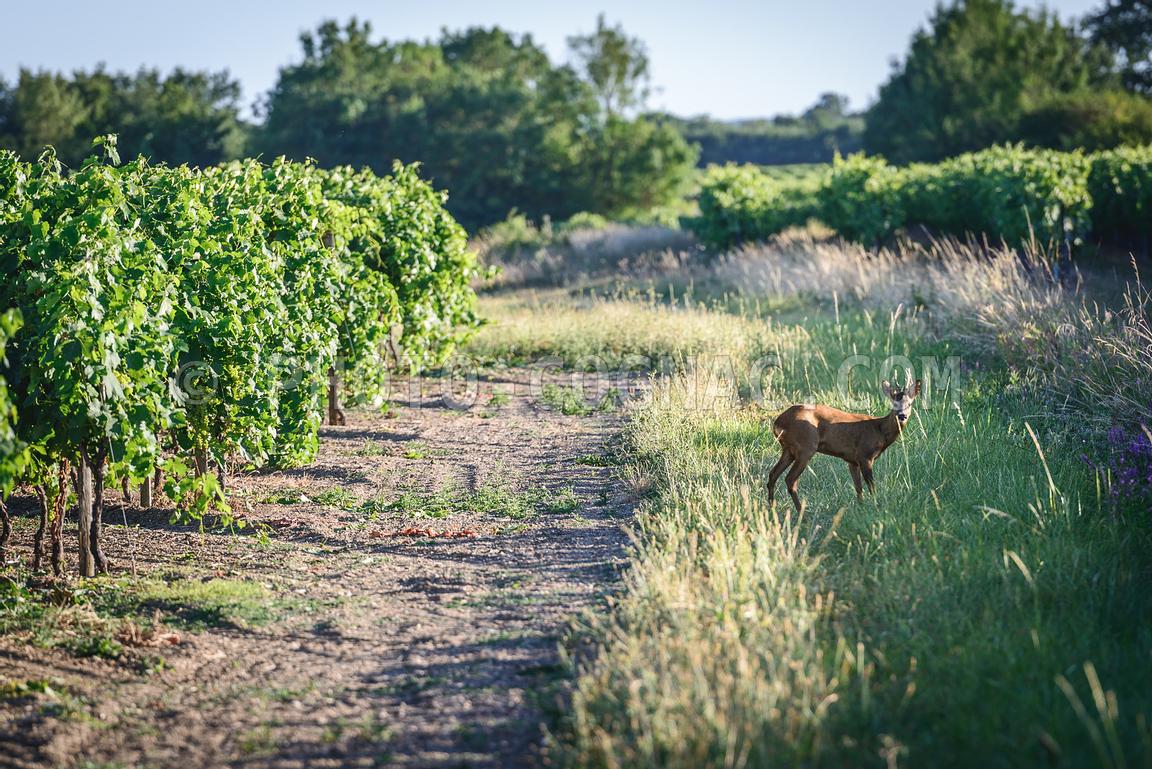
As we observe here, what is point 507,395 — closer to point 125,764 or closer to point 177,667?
point 177,667

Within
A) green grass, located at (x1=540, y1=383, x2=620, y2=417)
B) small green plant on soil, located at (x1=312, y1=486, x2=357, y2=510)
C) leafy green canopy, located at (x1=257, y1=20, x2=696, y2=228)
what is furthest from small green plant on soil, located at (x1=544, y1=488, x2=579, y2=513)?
leafy green canopy, located at (x1=257, y1=20, x2=696, y2=228)

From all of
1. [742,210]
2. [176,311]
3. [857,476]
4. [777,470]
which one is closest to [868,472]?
[857,476]

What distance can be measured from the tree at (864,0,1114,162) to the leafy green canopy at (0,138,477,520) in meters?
36.0

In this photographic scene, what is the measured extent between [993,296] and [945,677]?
7284mm

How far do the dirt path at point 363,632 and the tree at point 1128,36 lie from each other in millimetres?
48448

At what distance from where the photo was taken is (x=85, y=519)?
532 centimetres

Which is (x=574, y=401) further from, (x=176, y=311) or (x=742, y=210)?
(x=742, y=210)

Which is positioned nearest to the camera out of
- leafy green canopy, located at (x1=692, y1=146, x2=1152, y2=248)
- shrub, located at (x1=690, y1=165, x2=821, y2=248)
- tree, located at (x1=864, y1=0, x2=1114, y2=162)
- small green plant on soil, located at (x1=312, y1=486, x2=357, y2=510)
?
small green plant on soil, located at (x1=312, y1=486, x2=357, y2=510)

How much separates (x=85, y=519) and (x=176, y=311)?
1312mm

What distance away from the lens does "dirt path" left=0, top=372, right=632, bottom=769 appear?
370 cm

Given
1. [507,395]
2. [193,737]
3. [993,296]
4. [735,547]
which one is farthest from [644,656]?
[993,296]

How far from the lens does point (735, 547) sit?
15.5 feet

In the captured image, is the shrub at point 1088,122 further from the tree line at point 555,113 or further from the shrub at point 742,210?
the shrub at point 742,210

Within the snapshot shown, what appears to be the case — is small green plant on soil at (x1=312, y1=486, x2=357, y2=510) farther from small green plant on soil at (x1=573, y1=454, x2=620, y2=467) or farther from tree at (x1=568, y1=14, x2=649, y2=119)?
tree at (x1=568, y1=14, x2=649, y2=119)
